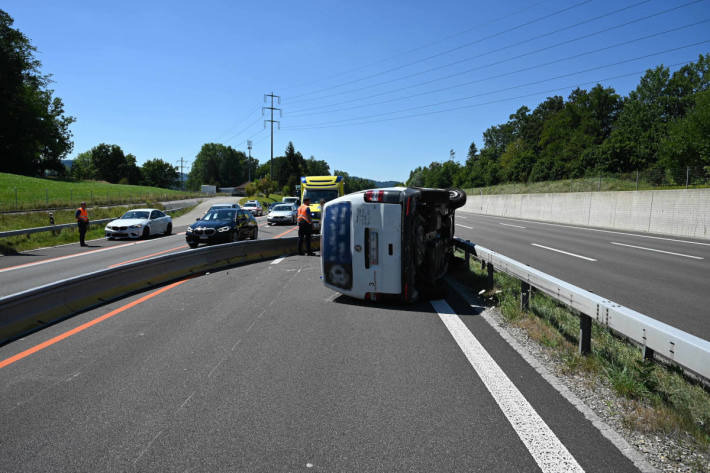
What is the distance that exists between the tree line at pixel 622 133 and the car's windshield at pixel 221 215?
21157mm

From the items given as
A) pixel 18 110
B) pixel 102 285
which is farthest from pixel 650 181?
pixel 18 110

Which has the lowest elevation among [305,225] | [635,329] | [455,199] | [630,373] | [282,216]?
[282,216]

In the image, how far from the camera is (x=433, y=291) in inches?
324

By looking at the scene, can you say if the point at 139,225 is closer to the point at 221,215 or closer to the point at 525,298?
the point at 221,215

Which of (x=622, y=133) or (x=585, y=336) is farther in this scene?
(x=622, y=133)

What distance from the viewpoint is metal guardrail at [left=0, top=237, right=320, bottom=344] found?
19.0 ft

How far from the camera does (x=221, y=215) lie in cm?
1795

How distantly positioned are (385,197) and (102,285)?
205 inches

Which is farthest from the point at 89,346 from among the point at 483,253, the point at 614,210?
the point at 614,210

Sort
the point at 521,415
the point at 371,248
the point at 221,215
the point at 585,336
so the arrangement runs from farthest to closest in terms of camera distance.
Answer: the point at 221,215, the point at 371,248, the point at 585,336, the point at 521,415

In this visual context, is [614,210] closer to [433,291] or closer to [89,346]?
[433,291]

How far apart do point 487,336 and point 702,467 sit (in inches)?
115

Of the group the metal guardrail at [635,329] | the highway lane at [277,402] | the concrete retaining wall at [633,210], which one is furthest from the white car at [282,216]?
the metal guardrail at [635,329]

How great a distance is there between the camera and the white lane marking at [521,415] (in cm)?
276
